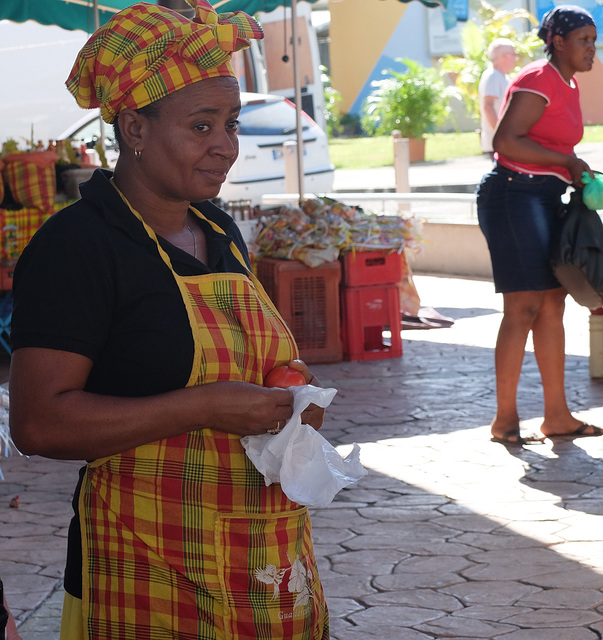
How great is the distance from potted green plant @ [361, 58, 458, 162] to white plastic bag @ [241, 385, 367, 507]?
23982 mm

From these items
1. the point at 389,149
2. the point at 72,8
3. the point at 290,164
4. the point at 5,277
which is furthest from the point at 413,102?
the point at 5,277

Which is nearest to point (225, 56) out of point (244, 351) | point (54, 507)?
point (244, 351)

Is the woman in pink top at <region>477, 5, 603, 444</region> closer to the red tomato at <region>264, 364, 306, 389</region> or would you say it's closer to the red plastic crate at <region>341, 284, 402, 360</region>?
the red plastic crate at <region>341, 284, 402, 360</region>

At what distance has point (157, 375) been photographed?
1700 mm

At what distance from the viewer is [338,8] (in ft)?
112

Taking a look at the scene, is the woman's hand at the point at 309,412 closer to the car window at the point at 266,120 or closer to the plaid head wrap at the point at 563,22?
the plaid head wrap at the point at 563,22

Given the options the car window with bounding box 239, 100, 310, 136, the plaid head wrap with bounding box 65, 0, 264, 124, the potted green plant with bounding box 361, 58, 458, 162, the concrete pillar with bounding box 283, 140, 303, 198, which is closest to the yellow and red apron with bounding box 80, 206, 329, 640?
the plaid head wrap with bounding box 65, 0, 264, 124

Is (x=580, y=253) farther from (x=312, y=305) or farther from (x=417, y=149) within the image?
(x=417, y=149)

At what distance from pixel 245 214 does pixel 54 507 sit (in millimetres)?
4471

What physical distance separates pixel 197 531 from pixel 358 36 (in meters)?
34.2

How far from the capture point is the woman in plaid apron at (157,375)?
163 cm

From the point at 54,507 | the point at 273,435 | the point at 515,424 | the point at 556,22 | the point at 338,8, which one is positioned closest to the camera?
the point at 273,435

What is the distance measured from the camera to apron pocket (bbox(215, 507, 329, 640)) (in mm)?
1729

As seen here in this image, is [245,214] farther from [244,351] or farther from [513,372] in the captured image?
[244,351]
